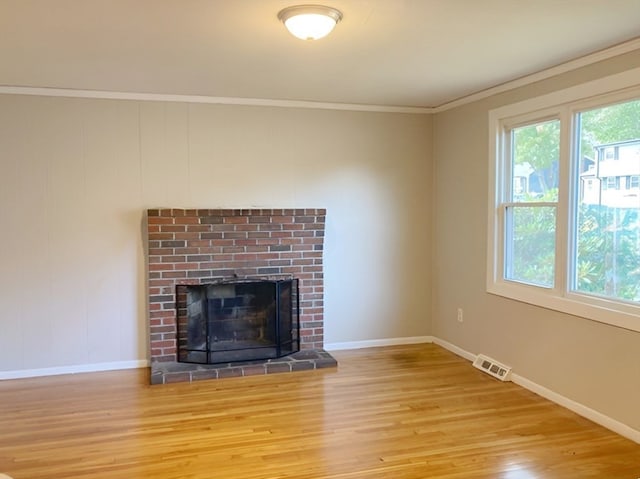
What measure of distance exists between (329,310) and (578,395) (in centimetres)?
225

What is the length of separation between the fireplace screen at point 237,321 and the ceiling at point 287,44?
1.68 meters

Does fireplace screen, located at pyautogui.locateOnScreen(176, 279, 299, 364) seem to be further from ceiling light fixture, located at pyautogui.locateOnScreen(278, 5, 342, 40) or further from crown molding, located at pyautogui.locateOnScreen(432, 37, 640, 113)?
ceiling light fixture, located at pyautogui.locateOnScreen(278, 5, 342, 40)

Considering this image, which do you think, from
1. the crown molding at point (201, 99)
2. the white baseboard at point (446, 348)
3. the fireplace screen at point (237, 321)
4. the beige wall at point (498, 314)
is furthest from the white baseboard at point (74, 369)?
the beige wall at point (498, 314)

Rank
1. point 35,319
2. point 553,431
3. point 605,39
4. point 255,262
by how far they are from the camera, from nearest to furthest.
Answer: point 605,39 < point 553,431 < point 35,319 < point 255,262

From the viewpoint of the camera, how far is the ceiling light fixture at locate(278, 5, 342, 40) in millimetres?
2453

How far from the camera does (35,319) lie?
427 centimetres

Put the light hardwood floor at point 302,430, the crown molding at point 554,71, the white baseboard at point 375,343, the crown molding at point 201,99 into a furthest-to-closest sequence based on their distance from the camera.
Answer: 1. the white baseboard at point 375,343
2. the crown molding at point 201,99
3. the crown molding at point 554,71
4. the light hardwood floor at point 302,430

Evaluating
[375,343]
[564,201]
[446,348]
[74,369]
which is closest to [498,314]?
[446,348]

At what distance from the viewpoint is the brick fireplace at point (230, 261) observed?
436 centimetres

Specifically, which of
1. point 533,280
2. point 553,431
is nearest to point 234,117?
point 533,280

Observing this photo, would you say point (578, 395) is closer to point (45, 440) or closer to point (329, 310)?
point (329, 310)

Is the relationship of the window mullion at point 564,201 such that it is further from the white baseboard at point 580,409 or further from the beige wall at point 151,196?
the beige wall at point 151,196

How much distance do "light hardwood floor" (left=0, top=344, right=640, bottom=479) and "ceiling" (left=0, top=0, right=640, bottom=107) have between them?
2282 mm

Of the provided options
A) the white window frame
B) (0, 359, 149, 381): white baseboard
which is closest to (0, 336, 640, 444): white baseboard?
(0, 359, 149, 381): white baseboard
